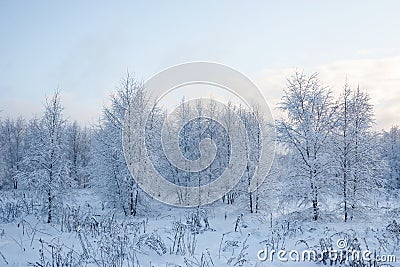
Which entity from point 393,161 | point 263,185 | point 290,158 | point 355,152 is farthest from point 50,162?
point 393,161

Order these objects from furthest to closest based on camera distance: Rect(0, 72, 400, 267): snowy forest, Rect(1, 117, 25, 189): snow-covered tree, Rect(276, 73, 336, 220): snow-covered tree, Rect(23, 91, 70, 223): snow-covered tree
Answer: Rect(1, 117, 25, 189): snow-covered tree → Rect(276, 73, 336, 220): snow-covered tree → Rect(23, 91, 70, 223): snow-covered tree → Rect(0, 72, 400, 267): snowy forest

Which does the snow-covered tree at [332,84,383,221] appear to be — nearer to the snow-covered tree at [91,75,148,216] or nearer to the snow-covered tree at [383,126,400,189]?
the snow-covered tree at [91,75,148,216]

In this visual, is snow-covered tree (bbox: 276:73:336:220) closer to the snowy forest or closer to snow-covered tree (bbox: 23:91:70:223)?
the snowy forest

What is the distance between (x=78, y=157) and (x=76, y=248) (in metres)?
54.2

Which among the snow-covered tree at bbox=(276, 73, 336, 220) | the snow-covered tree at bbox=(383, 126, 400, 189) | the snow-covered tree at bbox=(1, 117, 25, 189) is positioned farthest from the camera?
the snow-covered tree at bbox=(1, 117, 25, 189)

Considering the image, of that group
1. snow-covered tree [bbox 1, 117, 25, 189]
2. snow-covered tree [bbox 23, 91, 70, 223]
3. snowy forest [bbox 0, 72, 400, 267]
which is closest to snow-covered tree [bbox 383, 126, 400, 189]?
snowy forest [bbox 0, 72, 400, 267]

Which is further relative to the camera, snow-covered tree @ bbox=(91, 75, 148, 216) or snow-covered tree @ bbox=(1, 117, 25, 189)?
snow-covered tree @ bbox=(1, 117, 25, 189)

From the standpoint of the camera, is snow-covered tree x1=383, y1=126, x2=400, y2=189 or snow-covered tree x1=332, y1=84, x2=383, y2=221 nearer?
snow-covered tree x1=332, y1=84, x2=383, y2=221

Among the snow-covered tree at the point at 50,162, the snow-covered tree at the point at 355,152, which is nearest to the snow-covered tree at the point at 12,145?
the snow-covered tree at the point at 50,162

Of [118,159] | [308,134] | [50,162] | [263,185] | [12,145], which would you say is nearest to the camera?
[50,162]

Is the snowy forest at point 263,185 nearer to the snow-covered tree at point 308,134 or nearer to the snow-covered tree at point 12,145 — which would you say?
the snow-covered tree at point 308,134

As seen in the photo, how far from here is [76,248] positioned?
7.61 metres

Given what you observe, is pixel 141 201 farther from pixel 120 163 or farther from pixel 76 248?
pixel 76 248

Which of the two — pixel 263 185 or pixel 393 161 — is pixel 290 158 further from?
pixel 393 161
